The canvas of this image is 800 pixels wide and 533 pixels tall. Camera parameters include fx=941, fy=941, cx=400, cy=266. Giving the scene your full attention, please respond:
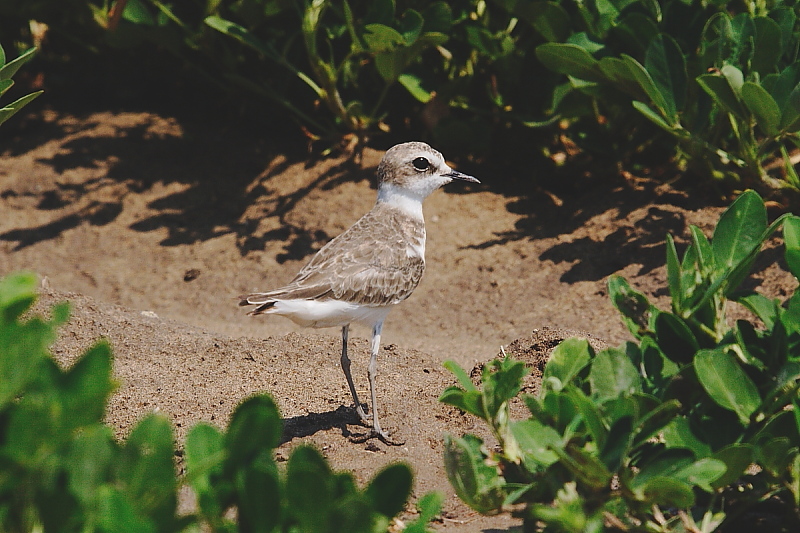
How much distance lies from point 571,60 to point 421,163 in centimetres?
132

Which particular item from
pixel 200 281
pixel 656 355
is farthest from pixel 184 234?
pixel 656 355

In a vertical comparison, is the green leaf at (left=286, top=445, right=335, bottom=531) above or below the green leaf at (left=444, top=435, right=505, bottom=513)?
above

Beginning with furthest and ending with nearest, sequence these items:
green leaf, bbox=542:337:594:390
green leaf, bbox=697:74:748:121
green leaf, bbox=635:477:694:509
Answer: green leaf, bbox=697:74:748:121, green leaf, bbox=542:337:594:390, green leaf, bbox=635:477:694:509

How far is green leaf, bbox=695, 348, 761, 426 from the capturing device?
123 inches

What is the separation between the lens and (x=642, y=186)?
311 inches

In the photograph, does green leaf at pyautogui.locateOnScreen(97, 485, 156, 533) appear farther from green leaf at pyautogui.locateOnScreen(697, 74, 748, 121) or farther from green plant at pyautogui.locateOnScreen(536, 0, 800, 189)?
green leaf at pyautogui.locateOnScreen(697, 74, 748, 121)

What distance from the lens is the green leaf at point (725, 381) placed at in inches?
123

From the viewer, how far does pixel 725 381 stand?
315cm

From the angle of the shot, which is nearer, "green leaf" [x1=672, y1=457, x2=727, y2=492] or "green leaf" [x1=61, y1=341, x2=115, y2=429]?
"green leaf" [x1=61, y1=341, x2=115, y2=429]

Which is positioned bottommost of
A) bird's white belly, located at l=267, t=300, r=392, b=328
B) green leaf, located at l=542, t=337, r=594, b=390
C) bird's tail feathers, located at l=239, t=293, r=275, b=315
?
bird's white belly, located at l=267, t=300, r=392, b=328

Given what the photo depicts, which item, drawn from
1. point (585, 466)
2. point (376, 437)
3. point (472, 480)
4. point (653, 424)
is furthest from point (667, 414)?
point (376, 437)

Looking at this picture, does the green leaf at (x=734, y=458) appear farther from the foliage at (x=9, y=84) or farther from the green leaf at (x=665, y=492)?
the foliage at (x=9, y=84)

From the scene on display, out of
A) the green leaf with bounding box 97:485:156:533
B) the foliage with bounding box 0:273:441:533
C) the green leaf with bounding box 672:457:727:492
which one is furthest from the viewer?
the green leaf with bounding box 672:457:727:492

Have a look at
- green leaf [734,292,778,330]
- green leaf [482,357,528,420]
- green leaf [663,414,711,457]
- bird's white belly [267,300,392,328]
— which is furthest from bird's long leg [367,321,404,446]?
green leaf [734,292,778,330]
